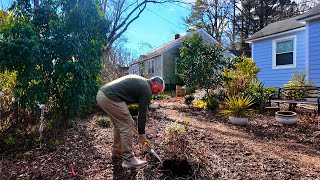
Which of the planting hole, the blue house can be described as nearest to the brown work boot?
the planting hole

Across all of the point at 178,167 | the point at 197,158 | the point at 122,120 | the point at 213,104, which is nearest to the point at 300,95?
the point at 213,104

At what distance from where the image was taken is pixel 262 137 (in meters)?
5.16

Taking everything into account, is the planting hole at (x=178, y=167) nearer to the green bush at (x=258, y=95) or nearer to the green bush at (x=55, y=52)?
the green bush at (x=55, y=52)

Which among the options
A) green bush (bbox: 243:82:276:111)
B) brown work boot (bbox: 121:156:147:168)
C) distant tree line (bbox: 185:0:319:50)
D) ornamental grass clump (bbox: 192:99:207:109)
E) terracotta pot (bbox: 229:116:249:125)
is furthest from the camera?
distant tree line (bbox: 185:0:319:50)

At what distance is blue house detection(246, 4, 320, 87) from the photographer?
30.0ft

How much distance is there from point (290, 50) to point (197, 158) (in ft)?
32.3

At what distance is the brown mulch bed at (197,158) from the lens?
2965 millimetres

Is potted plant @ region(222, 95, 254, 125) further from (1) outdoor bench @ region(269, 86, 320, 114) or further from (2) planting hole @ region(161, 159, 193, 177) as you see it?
(2) planting hole @ region(161, 159, 193, 177)

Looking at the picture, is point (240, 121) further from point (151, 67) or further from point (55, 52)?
point (151, 67)

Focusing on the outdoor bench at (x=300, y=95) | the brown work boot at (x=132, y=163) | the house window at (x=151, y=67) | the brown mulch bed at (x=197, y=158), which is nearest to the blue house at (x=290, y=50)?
the outdoor bench at (x=300, y=95)

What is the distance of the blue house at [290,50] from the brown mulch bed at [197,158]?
4941 mm

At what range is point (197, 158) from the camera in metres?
3.19

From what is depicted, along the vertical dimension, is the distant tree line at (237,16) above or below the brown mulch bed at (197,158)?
above

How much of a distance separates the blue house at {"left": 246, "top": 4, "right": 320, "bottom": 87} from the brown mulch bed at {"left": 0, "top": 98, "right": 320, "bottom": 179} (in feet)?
16.2
